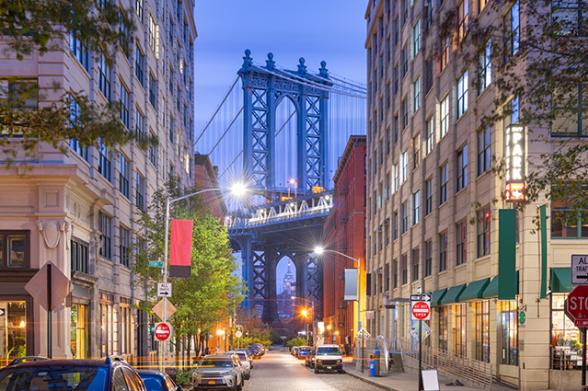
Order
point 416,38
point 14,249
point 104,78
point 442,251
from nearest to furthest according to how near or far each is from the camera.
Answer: point 14,249 < point 104,78 < point 442,251 < point 416,38

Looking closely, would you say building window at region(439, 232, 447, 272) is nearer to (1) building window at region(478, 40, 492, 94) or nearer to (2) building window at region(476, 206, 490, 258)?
(2) building window at region(476, 206, 490, 258)

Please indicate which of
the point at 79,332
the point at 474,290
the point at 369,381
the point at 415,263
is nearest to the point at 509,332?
the point at 474,290

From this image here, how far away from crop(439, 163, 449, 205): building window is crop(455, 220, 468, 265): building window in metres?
2.99

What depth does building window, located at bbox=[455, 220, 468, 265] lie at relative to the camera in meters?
39.2

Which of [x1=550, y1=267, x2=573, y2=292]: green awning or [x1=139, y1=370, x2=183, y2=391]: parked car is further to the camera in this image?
[x1=550, y1=267, x2=573, y2=292]: green awning

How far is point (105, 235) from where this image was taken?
37062 mm

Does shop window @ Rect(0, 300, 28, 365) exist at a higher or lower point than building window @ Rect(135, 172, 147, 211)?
lower

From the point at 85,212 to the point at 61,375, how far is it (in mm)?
23648

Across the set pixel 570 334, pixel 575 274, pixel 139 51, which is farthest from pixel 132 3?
pixel 575 274

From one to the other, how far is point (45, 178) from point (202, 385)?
9.83 metres

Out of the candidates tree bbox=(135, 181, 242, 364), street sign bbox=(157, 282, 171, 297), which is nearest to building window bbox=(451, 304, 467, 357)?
tree bbox=(135, 181, 242, 364)

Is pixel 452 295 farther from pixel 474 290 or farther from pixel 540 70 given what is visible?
pixel 540 70

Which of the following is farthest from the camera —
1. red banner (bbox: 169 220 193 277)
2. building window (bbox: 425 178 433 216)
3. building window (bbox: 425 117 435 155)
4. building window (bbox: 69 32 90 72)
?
building window (bbox: 425 178 433 216)

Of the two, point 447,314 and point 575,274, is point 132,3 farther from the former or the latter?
point 575,274
